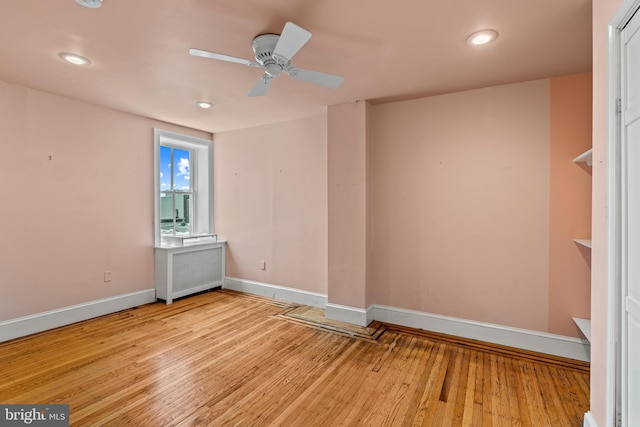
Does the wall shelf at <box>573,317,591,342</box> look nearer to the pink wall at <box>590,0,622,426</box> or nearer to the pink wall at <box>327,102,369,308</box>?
the pink wall at <box>590,0,622,426</box>

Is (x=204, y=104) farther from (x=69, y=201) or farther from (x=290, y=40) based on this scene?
(x=290, y=40)

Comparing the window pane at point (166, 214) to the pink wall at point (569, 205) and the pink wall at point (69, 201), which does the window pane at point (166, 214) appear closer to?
the pink wall at point (69, 201)

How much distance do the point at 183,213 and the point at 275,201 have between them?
1598 mm

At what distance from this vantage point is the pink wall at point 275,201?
4094 mm

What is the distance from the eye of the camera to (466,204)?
3.13 meters

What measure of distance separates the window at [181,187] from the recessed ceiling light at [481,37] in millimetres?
3955

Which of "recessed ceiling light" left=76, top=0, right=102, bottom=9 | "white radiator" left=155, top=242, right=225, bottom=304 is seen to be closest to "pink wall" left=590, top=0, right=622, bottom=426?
"recessed ceiling light" left=76, top=0, right=102, bottom=9

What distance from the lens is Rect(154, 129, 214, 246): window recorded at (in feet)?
14.5

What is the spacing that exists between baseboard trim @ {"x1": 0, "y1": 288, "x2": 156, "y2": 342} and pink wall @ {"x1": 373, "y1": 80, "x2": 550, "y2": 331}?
10.3 ft

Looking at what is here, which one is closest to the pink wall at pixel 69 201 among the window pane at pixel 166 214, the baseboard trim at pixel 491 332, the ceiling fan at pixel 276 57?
the window pane at pixel 166 214

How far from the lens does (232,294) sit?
4676 mm

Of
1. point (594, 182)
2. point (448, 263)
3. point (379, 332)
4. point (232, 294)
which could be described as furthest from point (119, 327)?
point (594, 182)

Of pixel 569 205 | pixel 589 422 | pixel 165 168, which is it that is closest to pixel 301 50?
→ pixel 569 205

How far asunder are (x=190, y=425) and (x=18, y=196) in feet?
9.64
